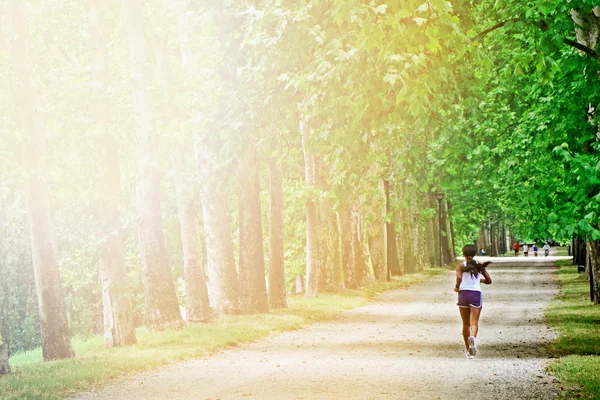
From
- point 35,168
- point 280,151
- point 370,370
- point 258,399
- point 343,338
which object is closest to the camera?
point 258,399

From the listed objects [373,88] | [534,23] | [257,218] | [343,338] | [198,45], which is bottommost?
[343,338]

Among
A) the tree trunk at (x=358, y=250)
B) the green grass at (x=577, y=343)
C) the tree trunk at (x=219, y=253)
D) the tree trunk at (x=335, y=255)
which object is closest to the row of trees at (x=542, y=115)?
the green grass at (x=577, y=343)

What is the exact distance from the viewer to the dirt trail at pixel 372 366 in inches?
513

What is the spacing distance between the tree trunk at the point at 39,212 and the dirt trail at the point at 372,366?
3.61 m

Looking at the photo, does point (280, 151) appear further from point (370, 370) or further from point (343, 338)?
point (343, 338)

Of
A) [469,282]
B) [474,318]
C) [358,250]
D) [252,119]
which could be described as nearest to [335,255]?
[358,250]

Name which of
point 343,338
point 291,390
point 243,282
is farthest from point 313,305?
point 291,390

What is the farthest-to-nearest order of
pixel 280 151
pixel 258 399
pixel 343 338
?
pixel 343 338 → pixel 280 151 → pixel 258 399

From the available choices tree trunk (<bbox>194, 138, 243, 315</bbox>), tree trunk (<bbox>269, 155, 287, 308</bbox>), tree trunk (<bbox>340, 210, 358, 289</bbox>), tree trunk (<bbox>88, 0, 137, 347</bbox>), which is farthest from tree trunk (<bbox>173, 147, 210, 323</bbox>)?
tree trunk (<bbox>340, 210, 358, 289</bbox>)

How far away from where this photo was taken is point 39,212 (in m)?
19.1

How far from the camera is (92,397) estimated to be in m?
12.9

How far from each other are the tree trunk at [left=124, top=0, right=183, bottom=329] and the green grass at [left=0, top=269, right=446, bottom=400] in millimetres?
663

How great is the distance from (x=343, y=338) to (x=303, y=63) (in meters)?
9.18

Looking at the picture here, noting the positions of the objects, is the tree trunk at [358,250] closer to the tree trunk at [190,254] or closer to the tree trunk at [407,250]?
the tree trunk at [407,250]
